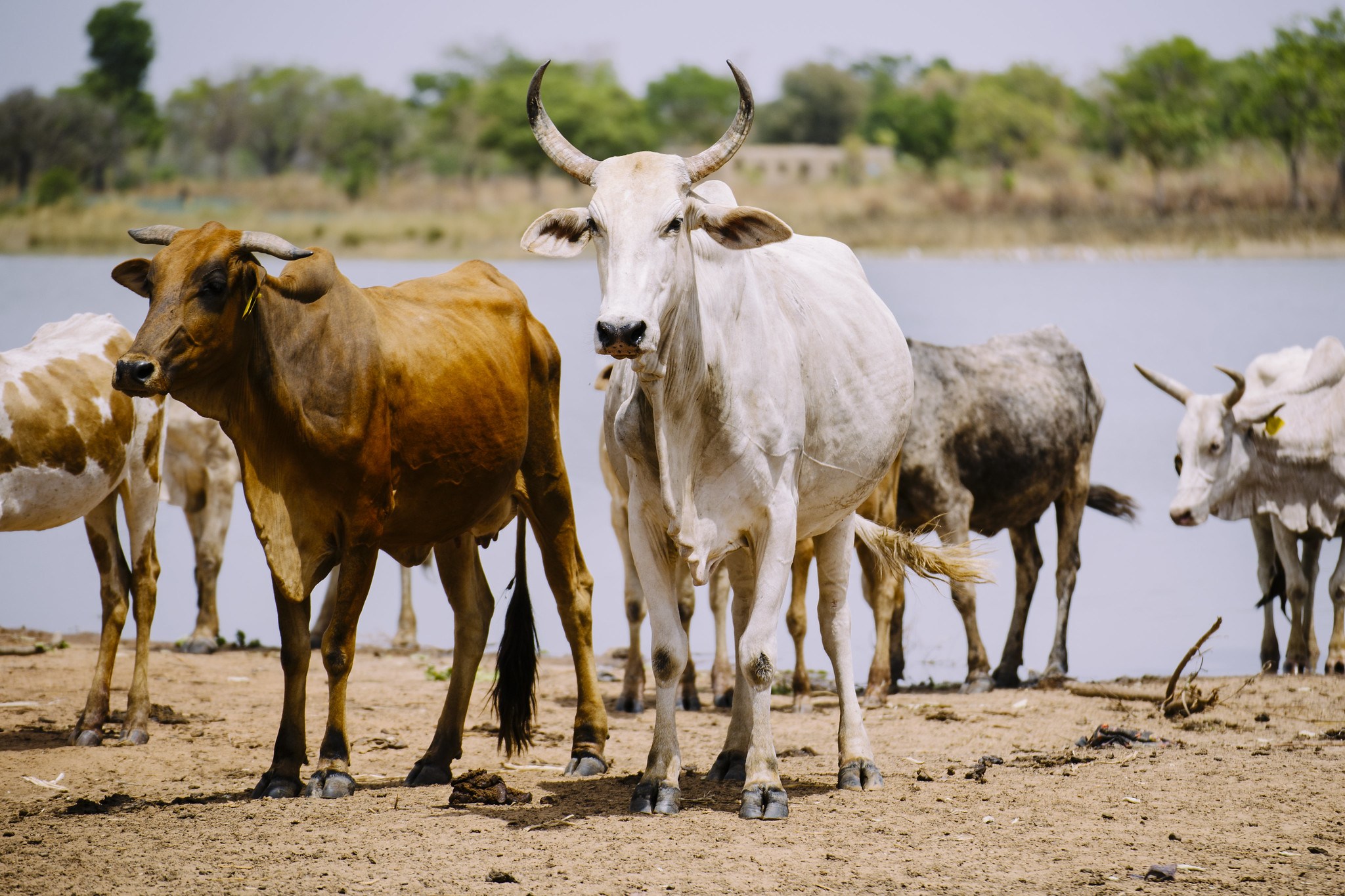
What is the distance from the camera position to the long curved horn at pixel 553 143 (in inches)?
199

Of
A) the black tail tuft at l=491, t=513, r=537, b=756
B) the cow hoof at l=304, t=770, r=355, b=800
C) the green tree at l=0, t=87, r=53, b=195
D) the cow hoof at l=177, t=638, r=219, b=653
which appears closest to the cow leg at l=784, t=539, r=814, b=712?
the black tail tuft at l=491, t=513, r=537, b=756

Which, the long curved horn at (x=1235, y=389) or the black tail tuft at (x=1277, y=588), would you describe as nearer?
the long curved horn at (x=1235, y=389)

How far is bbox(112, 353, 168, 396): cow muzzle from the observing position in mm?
5039

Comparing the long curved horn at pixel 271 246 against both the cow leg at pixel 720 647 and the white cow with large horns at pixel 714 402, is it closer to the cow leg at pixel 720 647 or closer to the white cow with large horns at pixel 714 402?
the white cow with large horns at pixel 714 402

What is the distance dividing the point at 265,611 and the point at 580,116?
62.7 m

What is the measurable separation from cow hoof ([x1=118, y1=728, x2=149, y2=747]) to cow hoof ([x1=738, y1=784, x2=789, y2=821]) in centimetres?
295

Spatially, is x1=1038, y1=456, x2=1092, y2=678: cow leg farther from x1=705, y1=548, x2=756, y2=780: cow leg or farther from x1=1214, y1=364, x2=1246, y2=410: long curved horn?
x1=705, y1=548, x2=756, y2=780: cow leg

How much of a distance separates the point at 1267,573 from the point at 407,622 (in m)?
5.79

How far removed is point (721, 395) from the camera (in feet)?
16.7

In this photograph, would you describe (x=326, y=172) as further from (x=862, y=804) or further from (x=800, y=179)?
(x=862, y=804)

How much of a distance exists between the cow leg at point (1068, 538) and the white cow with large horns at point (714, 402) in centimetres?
436

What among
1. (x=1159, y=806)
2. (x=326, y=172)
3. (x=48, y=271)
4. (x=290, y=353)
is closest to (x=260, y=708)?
(x=290, y=353)

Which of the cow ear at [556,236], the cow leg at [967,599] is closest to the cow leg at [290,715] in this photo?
the cow ear at [556,236]

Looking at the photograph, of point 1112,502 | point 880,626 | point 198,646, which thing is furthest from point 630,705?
point 1112,502
